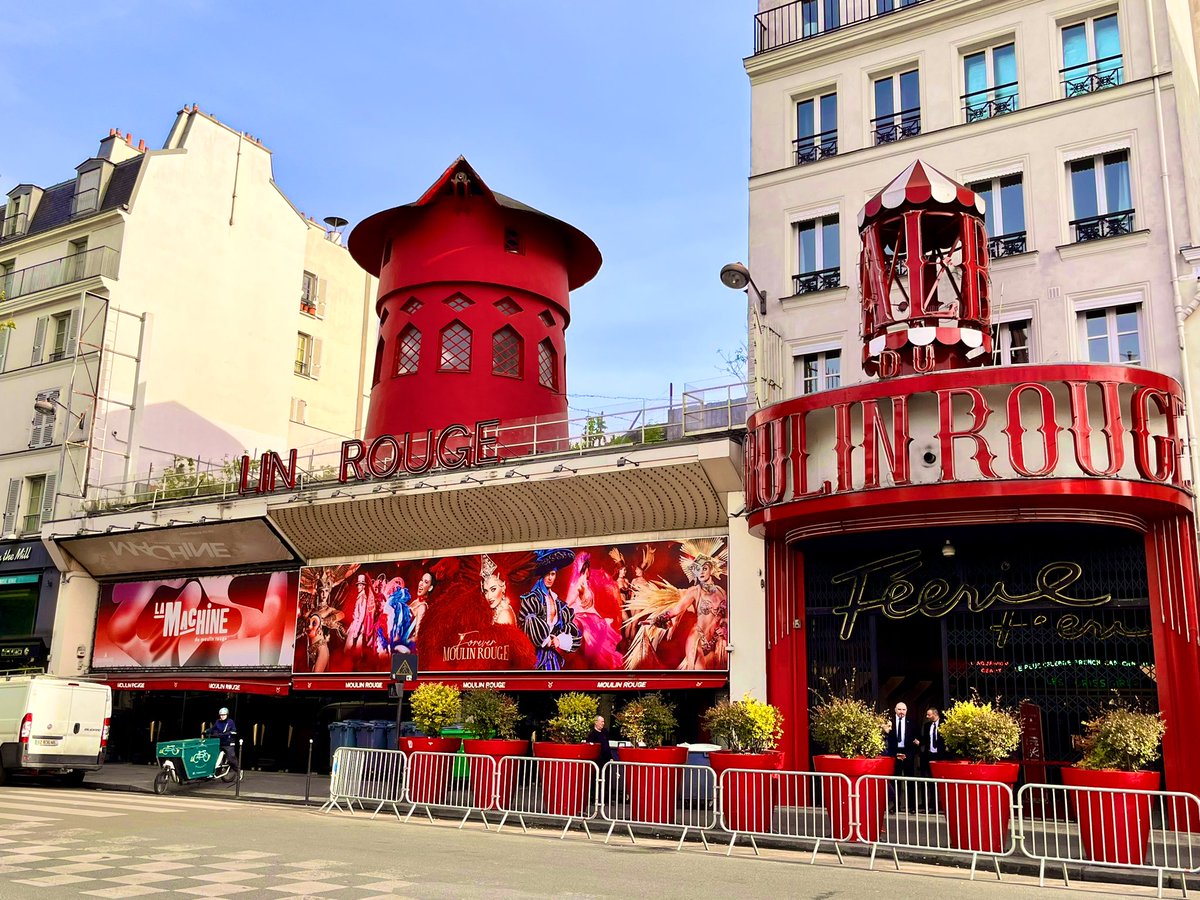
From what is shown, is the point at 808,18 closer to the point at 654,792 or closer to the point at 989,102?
the point at 989,102

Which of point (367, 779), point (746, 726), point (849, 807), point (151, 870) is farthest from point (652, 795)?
point (151, 870)

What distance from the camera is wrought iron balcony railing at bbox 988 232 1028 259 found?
1608cm

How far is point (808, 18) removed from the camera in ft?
63.1

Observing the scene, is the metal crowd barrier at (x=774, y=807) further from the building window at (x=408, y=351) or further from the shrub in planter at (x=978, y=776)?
the building window at (x=408, y=351)

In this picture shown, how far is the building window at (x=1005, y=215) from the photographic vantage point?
16156 mm

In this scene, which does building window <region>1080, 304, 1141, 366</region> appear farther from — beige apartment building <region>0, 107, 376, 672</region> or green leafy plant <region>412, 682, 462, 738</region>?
beige apartment building <region>0, 107, 376, 672</region>

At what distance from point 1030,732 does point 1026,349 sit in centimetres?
512

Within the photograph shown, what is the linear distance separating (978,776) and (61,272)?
81.1 feet

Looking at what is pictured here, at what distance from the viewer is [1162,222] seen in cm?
1502

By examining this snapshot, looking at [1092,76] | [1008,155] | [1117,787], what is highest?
[1092,76]

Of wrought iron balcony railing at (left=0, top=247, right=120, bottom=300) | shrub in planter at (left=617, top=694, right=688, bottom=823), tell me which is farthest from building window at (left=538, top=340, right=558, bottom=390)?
shrub in planter at (left=617, top=694, right=688, bottom=823)

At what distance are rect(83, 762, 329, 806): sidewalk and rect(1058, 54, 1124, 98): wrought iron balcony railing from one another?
14.8m

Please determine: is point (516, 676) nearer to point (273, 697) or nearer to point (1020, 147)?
point (273, 697)

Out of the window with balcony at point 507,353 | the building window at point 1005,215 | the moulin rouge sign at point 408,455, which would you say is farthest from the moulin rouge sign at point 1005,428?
the window with balcony at point 507,353
